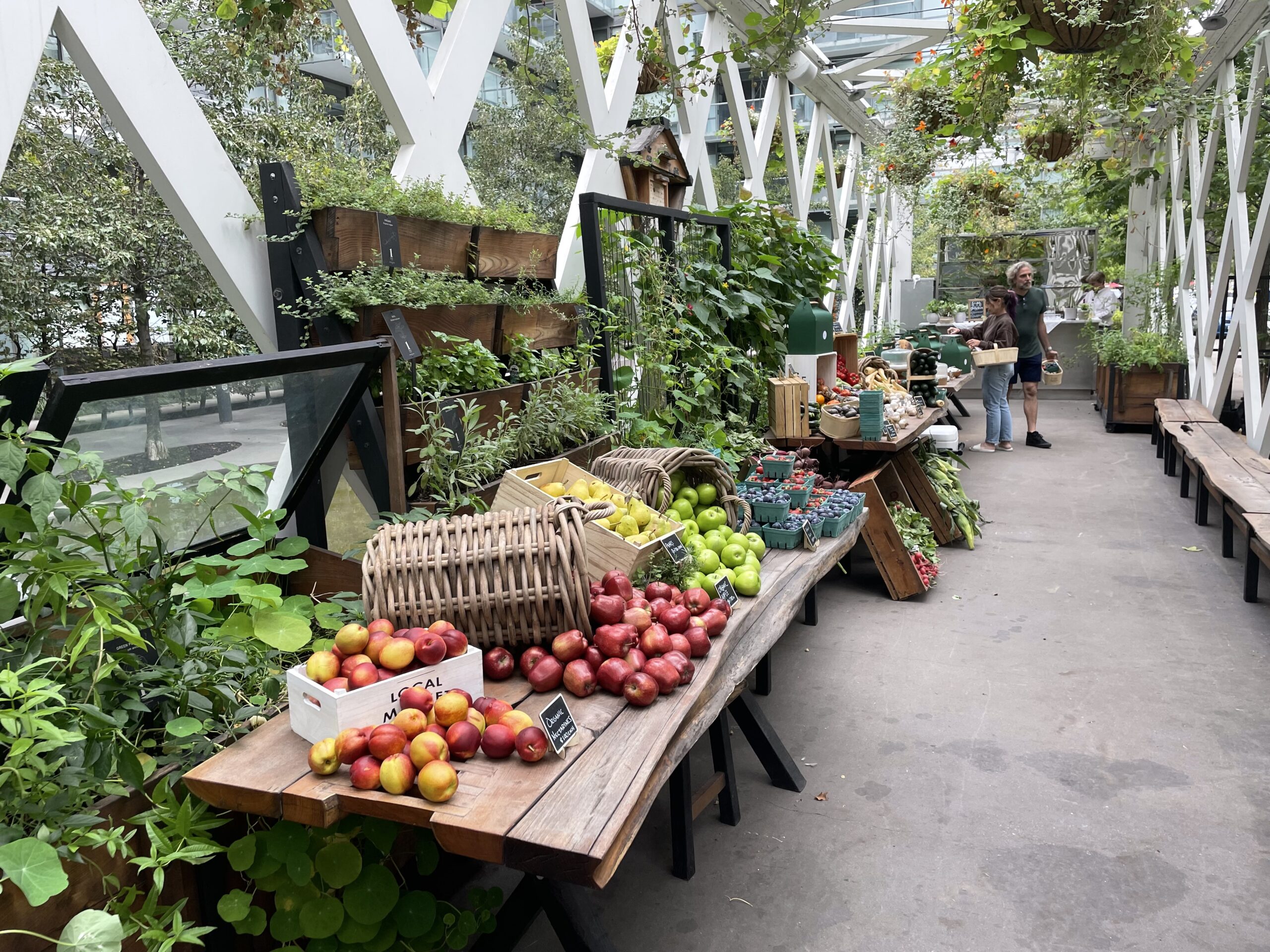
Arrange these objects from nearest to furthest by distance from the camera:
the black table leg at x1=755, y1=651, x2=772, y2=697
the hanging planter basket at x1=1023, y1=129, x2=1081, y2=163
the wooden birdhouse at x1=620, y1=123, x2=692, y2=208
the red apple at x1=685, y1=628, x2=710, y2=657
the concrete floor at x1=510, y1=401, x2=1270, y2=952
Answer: the red apple at x1=685, y1=628, x2=710, y2=657
the concrete floor at x1=510, y1=401, x2=1270, y2=952
the black table leg at x1=755, y1=651, x2=772, y2=697
the wooden birdhouse at x1=620, y1=123, x2=692, y2=208
the hanging planter basket at x1=1023, y1=129, x2=1081, y2=163

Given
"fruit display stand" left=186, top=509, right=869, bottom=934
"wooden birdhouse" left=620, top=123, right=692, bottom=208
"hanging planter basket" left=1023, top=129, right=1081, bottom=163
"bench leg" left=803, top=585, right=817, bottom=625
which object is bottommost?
"bench leg" left=803, top=585, right=817, bottom=625

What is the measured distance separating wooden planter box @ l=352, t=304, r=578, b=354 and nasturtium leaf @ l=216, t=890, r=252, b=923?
1.55 metres

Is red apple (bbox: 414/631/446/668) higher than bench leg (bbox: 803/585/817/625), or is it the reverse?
red apple (bbox: 414/631/446/668)

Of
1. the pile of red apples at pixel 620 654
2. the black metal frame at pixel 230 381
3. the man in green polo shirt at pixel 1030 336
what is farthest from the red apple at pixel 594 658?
the man in green polo shirt at pixel 1030 336

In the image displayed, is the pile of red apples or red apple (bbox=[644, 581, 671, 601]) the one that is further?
red apple (bbox=[644, 581, 671, 601])

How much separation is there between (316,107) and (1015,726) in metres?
7.83

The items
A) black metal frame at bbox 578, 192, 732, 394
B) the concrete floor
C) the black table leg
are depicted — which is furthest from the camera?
black metal frame at bbox 578, 192, 732, 394

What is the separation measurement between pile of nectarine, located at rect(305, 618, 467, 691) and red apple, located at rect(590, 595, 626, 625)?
15.1 inches

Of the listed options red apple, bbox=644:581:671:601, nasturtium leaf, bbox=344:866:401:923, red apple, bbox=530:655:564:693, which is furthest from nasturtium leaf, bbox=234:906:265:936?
red apple, bbox=644:581:671:601

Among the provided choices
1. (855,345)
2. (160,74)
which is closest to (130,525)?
(160,74)

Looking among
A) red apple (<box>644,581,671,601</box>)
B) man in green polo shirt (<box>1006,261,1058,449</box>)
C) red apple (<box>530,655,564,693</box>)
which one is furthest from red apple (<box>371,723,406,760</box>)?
man in green polo shirt (<box>1006,261,1058,449</box>)

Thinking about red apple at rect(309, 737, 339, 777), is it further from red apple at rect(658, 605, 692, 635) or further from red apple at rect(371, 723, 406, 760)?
red apple at rect(658, 605, 692, 635)

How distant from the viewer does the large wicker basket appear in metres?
2.88

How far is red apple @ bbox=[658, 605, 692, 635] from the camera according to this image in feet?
7.08
